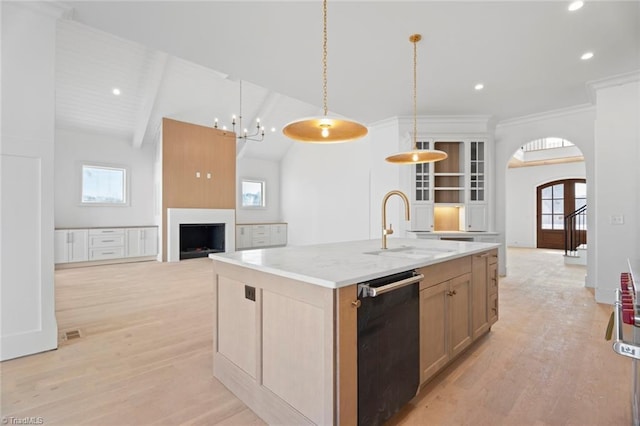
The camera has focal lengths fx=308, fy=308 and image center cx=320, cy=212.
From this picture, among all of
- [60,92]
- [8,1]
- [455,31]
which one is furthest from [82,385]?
[60,92]

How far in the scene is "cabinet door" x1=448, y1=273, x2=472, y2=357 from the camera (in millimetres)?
2094

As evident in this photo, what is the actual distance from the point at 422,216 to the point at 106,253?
20.8 feet

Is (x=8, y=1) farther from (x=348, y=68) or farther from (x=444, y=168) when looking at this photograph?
(x=444, y=168)

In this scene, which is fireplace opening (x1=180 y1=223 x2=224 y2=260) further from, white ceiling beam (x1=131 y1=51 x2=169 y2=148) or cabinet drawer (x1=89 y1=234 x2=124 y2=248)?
white ceiling beam (x1=131 y1=51 x2=169 y2=148)

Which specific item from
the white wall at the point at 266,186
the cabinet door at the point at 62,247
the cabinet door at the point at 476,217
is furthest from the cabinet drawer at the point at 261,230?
the cabinet door at the point at 476,217

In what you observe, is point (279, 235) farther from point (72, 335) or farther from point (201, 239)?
point (72, 335)

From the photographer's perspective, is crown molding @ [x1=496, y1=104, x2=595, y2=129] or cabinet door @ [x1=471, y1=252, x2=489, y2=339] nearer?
→ cabinet door @ [x1=471, y1=252, x2=489, y2=339]

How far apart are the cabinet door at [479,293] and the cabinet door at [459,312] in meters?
0.09

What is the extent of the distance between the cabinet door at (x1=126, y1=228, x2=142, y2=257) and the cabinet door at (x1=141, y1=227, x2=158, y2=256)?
0.08m

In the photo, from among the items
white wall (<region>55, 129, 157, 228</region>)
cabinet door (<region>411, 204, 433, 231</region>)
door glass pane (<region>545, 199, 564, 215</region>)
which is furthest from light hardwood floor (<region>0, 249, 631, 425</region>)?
door glass pane (<region>545, 199, 564, 215</region>)

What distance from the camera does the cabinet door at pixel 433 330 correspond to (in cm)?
181

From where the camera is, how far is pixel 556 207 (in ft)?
31.9

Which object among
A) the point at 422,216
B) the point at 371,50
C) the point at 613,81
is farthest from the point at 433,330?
the point at 613,81

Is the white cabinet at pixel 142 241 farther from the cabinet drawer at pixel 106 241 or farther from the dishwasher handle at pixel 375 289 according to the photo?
the dishwasher handle at pixel 375 289
